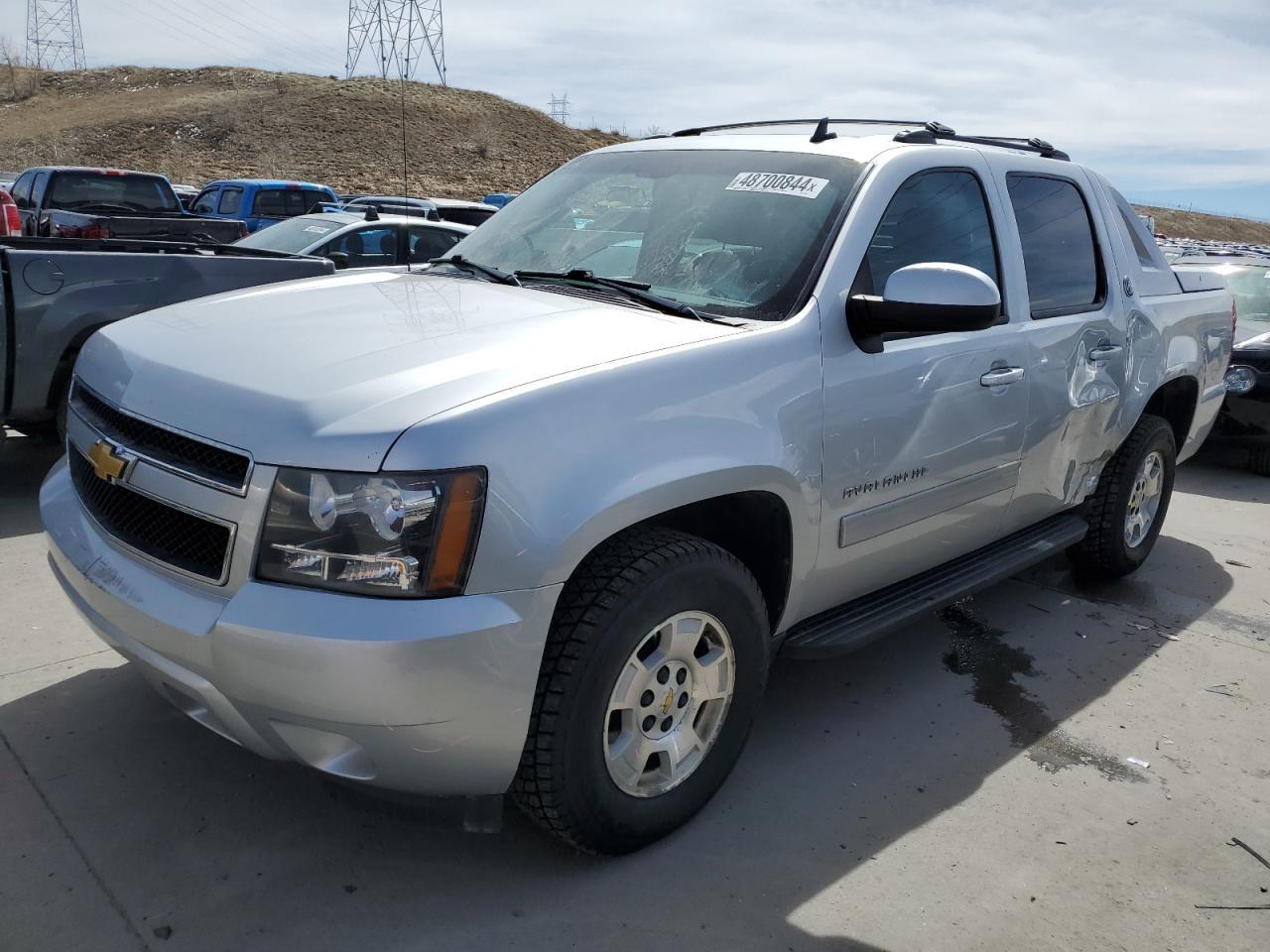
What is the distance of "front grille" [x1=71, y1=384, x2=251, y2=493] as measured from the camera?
228 cm

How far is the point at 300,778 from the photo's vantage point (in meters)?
3.01

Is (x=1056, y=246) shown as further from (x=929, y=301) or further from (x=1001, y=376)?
(x=929, y=301)

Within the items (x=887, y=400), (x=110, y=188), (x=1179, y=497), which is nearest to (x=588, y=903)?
(x=887, y=400)

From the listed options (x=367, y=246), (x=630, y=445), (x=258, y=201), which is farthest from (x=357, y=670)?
(x=258, y=201)

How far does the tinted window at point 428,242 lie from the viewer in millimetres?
11062

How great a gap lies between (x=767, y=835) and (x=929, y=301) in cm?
153

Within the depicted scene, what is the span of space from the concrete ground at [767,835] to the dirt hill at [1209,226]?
7448cm

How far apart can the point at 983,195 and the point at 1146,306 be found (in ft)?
4.49

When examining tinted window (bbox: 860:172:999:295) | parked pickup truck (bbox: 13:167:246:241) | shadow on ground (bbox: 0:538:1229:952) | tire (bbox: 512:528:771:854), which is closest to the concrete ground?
shadow on ground (bbox: 0:538:1229:952)

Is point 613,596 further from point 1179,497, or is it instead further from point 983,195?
point 1179,497

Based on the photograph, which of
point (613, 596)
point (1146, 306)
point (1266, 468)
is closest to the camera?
point (613, 596)

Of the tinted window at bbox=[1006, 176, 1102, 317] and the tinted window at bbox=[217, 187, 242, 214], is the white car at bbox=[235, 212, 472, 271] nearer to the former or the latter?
the tinted window at bbox=[217, 187, 242, 214]

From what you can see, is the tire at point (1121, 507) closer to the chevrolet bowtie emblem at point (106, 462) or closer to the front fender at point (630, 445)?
the front fender at point (630, 445)

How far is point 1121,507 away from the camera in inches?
187
